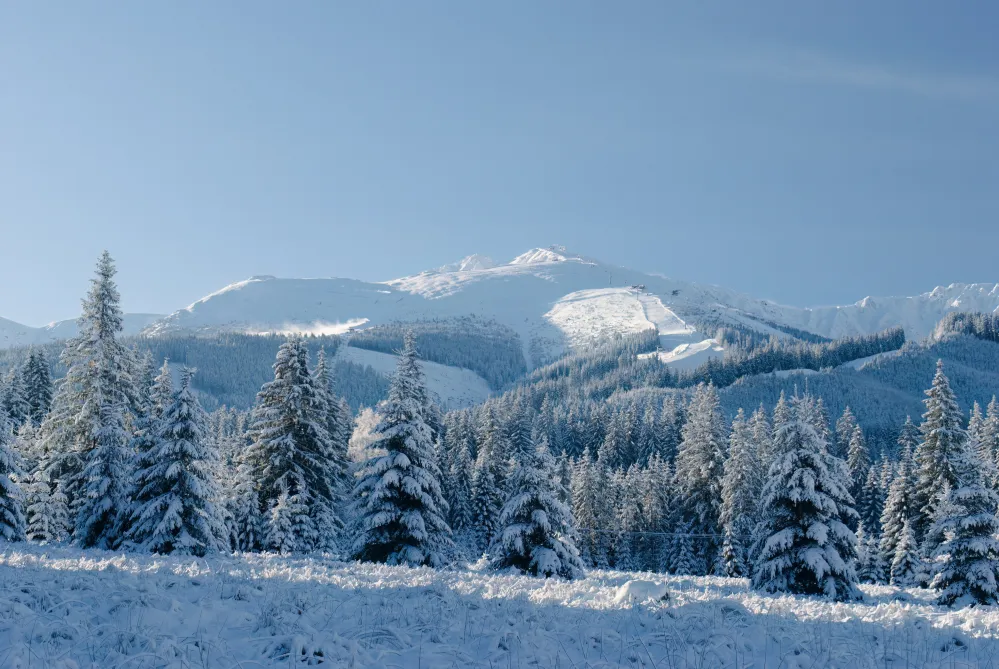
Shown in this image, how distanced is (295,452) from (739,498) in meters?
31.3

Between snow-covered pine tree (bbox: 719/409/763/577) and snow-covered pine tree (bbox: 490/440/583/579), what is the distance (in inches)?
900

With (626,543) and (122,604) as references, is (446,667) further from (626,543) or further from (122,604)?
(626,543)

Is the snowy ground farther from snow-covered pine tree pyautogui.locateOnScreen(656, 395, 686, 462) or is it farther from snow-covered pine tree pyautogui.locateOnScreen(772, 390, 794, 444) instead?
snow-covered pine tree pyautogui.locateOnScreen(656, 395, 686, 462)

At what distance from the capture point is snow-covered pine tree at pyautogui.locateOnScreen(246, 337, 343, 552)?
103 feet

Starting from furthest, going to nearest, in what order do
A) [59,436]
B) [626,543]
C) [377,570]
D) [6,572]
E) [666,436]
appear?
[666,436] < [626,543] < [59,436] < [377,570] < [6,572]

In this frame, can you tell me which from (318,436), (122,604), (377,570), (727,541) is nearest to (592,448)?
(727,541)

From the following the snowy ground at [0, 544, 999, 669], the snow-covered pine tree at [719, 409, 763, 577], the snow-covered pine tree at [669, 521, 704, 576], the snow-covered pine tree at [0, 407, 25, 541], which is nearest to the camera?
the snowy ground at [0, 544, 999, 669]

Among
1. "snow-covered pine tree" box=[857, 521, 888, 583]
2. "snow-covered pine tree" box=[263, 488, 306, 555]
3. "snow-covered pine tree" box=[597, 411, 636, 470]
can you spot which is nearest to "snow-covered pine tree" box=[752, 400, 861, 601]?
"snow-covered pine tree" box=[263, 488, 306, 555]

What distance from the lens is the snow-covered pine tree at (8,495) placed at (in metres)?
26.9

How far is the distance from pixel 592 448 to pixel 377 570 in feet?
371

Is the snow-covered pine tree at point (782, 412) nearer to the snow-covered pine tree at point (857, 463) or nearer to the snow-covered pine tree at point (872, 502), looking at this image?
the snow-covered pine tree at point (872, 502)

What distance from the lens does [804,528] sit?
79.6ft

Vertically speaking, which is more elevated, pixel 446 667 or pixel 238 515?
pixel 446 667

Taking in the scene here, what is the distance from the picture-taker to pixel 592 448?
126 meters
